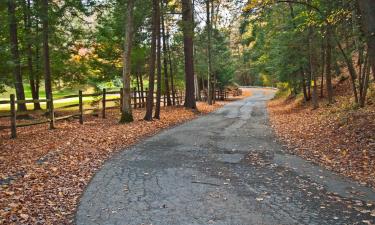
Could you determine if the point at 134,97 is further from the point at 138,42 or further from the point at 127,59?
the point at 127,59

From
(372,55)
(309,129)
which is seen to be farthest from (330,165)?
(309,129)

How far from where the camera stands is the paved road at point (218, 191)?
5.49m

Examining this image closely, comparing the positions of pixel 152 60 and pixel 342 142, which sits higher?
pixel 152 60

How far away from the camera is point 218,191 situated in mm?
6707

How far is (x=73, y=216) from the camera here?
565 cm

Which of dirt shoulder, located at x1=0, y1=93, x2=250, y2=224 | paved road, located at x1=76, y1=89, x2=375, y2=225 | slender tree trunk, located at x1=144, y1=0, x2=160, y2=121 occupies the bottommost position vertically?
paved road, located at x1=76, y1=89, x2=375, y2=225

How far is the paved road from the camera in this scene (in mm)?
5488

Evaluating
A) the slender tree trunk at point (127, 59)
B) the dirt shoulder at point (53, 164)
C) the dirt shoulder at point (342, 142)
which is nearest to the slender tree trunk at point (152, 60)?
the slender tree trunk at point (127, 59)

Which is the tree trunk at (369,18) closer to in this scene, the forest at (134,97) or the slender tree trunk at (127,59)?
the forest at (134,97)

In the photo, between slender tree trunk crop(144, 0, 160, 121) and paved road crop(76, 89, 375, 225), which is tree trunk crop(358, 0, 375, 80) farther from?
slender tree trunk crop(144, 0, 160, 121)

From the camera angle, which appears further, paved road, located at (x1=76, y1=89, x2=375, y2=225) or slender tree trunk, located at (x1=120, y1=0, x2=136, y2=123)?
slender tree trunk, located at (x1=120, y1=0, x2=136, y2=123)

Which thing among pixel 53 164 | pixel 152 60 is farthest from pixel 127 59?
pixel 53 164

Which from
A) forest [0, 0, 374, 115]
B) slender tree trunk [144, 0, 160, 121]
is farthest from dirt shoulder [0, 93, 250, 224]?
forest [0, 0, 374, 115]

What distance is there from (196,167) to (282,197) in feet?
8.33
